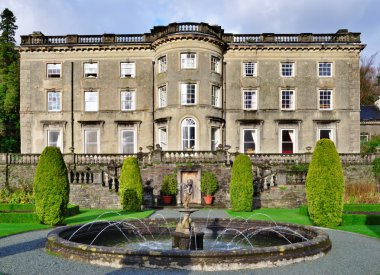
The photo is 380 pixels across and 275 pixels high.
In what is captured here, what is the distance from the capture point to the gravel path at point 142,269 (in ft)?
31.9

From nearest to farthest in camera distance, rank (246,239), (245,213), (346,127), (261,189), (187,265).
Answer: (187,265) < (246,239) < (245,213) < (261,189) < (346,127)

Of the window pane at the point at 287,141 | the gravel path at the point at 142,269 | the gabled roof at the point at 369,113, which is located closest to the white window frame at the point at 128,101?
the window pane at the point at 287,141

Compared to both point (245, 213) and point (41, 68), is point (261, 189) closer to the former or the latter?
point (245, 213)

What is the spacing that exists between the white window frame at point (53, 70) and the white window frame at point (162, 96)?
9699mm

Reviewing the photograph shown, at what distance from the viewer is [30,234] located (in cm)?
1513

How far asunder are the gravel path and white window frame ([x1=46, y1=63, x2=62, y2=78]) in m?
25.9

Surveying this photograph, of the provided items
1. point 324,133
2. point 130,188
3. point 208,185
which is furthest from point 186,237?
point 324,133

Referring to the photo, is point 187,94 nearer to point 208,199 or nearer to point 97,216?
point 208,199

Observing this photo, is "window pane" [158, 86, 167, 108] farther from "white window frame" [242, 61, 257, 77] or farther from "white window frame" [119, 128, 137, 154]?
"white window frame" [242, 61, 257, 77]

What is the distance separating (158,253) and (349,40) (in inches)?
1295

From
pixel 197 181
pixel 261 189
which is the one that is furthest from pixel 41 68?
pixel 261 189

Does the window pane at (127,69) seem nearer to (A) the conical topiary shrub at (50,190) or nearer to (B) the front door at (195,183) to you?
(B) the front door at (195,183)

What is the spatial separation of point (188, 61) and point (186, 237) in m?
23.2

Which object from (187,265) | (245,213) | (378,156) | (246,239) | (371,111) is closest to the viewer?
(187,265)
